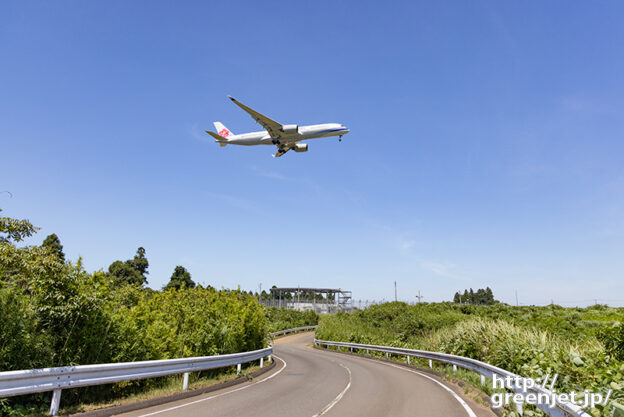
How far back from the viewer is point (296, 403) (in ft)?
29.8

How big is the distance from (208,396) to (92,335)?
319 cm

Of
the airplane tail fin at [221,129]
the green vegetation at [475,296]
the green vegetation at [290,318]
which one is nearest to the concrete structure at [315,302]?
the green vegetation at [290,318]

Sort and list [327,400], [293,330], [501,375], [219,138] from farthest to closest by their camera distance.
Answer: [293,330], [219,138], [327,400], [501,375]

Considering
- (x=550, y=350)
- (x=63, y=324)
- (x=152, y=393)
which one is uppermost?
(x=63, y=324)

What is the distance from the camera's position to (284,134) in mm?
28297

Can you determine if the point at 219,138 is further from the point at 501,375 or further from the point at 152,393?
the point at 501,375

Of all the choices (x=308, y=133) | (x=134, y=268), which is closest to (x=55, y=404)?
(x=308, y=133)

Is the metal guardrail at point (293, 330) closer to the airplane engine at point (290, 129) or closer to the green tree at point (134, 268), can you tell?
the airplane engine at point (290, 129)

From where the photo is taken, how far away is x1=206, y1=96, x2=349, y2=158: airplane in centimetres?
2745

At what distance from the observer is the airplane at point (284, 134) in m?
27.5

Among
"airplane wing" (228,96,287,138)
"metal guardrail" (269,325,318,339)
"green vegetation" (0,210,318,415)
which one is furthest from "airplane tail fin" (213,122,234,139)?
"green vegetation" (0,210,318,415)

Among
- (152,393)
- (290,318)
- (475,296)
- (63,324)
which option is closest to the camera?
(63,324)

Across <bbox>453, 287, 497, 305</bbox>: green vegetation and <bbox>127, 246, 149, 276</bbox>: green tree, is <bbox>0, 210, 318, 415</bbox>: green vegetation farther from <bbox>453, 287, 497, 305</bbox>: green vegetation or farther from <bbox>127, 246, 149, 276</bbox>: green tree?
<bbox>453, 287, 497, 305</bbox>: green vegetation

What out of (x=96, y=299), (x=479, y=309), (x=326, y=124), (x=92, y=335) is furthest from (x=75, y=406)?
(x=479, y=309)
